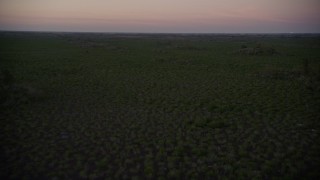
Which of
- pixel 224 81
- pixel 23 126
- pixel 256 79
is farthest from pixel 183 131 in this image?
pixel 256 79

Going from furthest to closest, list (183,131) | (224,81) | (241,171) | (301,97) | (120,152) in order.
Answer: (224,81)
(301,97)
(183,131)
(120,152)
(241,171)

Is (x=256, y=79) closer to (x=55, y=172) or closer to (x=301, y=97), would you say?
(x=301, y=97)

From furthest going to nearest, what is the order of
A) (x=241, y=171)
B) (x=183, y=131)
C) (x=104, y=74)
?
(x=104, y=74)
(x=183, y=131)
(x=241, y=171)

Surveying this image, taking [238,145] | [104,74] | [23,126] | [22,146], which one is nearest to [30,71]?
[104,74]

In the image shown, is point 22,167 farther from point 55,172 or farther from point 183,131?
point 183,131

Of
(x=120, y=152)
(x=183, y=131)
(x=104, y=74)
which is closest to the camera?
(x=120, y=152)

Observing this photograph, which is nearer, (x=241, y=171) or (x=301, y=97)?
(x=241, y=171)

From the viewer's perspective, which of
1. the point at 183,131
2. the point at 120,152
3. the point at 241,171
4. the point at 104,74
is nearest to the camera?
the point at 241,171

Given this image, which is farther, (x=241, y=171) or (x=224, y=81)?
(x=224, y=81)
